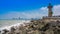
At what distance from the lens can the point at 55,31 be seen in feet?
35.2

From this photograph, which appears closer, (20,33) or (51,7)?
(20,33)

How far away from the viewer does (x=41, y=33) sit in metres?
10.9

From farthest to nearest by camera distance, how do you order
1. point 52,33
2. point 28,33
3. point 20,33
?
point 20,33
point 28,33
point 52,33

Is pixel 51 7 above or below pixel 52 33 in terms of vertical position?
above

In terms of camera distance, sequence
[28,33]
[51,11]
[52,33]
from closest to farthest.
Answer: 1. [52,33]
2. [28,33]
3. [51,11]

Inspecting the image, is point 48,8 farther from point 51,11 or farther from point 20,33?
point 20,33

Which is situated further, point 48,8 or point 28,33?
point 48,8

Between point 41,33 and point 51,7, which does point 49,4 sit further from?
point 41,33

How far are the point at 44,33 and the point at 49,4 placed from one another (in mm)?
16010

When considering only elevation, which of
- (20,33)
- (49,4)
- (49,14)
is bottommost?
(20,33)

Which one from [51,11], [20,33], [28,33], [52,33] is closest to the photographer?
[52,33]

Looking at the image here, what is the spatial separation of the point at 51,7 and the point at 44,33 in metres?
16.0

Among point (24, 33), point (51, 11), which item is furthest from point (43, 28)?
point (51, 11)

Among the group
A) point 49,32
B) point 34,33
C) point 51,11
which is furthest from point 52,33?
point 51,11
